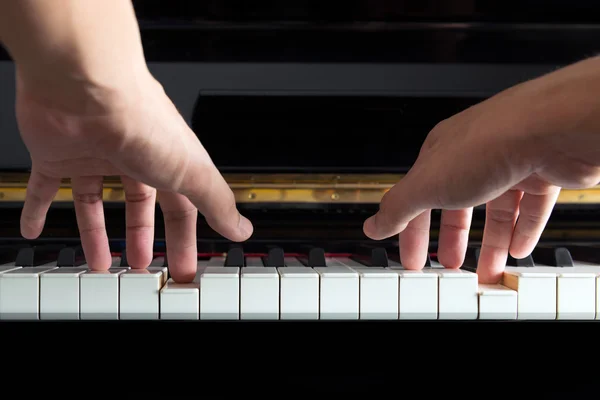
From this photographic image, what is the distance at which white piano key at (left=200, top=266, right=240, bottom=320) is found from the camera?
2.12ft

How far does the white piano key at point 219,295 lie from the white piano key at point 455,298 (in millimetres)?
325

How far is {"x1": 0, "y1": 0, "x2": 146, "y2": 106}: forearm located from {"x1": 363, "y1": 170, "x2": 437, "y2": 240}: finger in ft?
1.33

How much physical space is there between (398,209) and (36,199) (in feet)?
1.89

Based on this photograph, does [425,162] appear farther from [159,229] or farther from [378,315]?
[159,229]

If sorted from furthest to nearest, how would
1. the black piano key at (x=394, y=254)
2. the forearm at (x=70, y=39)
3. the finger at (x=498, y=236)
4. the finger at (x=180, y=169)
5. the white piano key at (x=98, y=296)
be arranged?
the black piano key at (x=394, y=254)
the finger at (x=498, y=236)
the white piano key at (x=98, y=296)
the finger at (x=180, y=169)
the forearm at (x=70, y=39)

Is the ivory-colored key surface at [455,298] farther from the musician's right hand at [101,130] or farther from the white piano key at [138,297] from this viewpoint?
the white piano key at [138,297]

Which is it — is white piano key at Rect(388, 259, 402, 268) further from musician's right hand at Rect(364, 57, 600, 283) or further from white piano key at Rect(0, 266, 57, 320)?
white piano key at Rect(0, 266, 57, 320)

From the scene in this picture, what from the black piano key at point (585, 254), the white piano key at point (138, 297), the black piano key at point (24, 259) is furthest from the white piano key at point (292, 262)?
the black piano key at point (585, 254)

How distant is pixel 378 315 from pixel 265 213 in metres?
0.35

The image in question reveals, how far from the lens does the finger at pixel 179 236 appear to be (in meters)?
0.69

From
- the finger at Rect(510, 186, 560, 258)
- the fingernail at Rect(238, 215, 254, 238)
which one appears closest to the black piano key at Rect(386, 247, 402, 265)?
the finger at Rect(510, 186, 560, 258)

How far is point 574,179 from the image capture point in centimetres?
55
